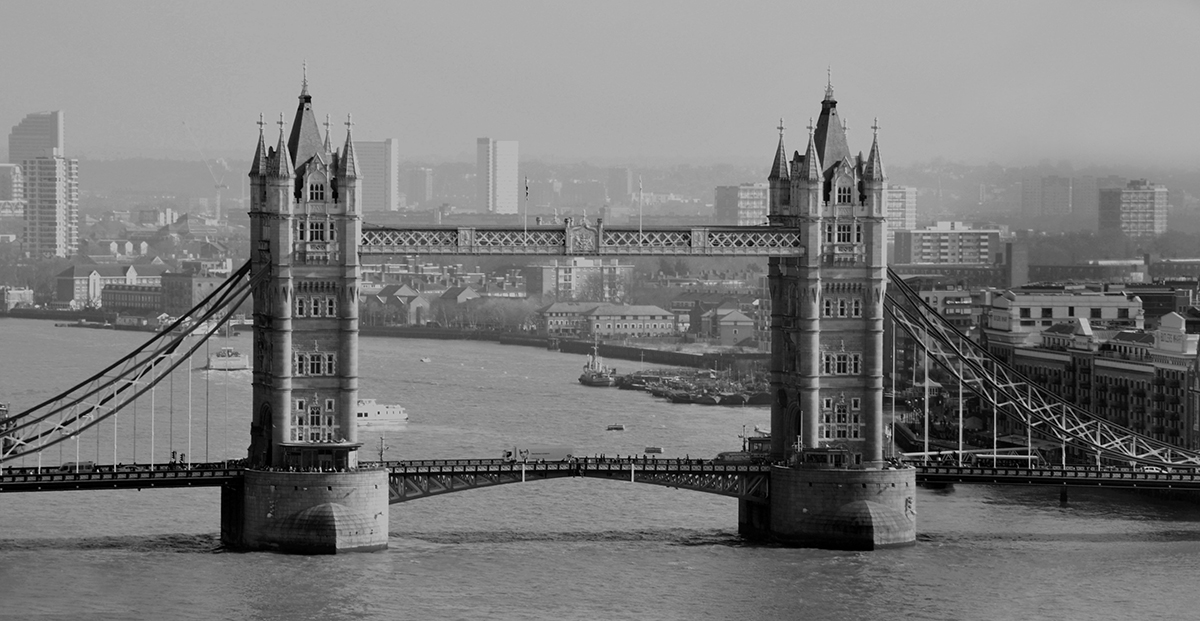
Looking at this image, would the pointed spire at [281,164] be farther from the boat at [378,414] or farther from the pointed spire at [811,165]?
the boat at [378,414]

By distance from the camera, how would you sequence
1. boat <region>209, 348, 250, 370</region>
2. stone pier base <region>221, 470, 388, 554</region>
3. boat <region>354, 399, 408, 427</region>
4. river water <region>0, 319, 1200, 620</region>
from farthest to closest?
1. boat <region>209, 348, 250, 370</region>
2. boat <region>354, 399, 408, 427</region>
3. stone pier base <region>221, 470, 388, 554</region>
4. river water <region>0, 319, 1200, 620</region>

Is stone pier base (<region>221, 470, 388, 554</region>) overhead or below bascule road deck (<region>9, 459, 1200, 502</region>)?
below

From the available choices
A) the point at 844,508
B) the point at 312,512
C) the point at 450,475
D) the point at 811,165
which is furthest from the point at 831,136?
the point at 312,512

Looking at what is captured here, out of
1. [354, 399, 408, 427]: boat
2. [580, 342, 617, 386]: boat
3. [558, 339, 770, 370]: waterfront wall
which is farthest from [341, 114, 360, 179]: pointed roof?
[558, 339, 770, 370]: waterfront wall

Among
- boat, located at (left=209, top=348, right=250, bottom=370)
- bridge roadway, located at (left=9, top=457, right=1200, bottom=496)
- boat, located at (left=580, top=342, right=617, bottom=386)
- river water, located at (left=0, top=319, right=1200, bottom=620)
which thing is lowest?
river water, located at (left=0, top=319, right=1200, bottom=620)

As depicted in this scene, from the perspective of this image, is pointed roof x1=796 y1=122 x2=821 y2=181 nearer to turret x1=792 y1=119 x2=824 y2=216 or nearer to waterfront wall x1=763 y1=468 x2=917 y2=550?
turret x1=792 y1=119 x2=824 y2=216

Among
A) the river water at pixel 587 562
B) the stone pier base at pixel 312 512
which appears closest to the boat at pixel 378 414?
the river water at pixel 587 562
